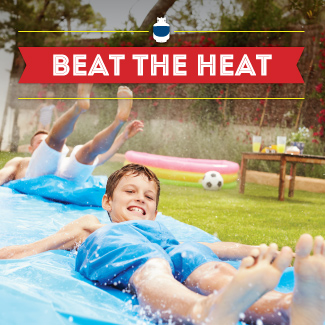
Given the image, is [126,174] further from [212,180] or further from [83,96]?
[212,180]

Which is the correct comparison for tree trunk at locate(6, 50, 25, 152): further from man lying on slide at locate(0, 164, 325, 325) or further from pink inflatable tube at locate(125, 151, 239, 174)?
man lying on slide at locate(0, 164, 325, 325)

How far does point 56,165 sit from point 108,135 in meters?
0.47

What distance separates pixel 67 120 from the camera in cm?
261

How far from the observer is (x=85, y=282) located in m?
1.16

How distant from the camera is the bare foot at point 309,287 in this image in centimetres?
83

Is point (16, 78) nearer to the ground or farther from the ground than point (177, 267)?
farther from the ground

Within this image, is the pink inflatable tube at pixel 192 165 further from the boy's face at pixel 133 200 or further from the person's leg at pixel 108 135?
the boy's face at pixel 133 200

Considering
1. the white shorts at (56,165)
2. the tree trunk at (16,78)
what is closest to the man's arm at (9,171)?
the white shorts at (56,165)

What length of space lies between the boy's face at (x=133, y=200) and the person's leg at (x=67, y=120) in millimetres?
1210

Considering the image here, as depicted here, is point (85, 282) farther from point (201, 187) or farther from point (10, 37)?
point (10, 37)

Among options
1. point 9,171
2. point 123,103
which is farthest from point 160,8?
point 123,103

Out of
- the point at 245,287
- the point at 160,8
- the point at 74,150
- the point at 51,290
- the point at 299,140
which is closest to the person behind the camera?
the point at 245,287

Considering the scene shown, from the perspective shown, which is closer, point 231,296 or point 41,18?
point 231,296

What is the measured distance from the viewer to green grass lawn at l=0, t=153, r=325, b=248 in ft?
8.39
